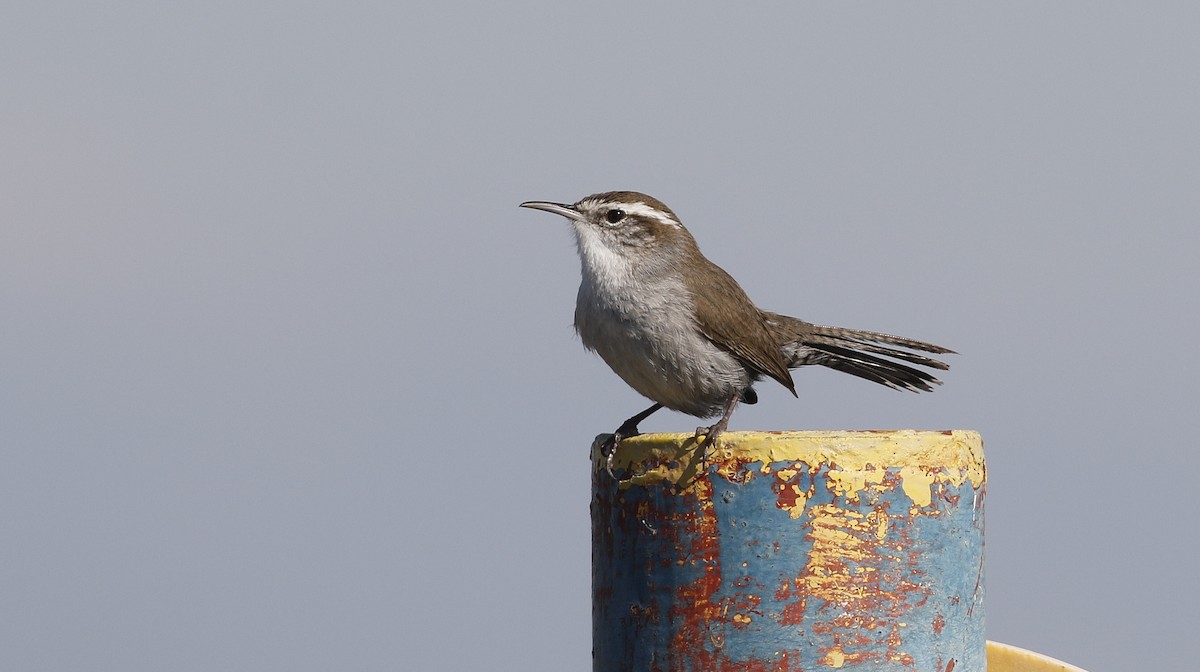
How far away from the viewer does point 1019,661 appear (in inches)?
296

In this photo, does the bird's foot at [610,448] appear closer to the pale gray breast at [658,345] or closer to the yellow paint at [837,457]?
the yellow paint at [837,457]

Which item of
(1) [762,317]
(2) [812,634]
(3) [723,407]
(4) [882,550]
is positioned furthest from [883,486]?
(1) [762,317]

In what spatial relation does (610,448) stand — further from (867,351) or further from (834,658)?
(867,351)

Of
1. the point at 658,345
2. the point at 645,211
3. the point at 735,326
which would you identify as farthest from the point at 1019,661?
the point at 645,211

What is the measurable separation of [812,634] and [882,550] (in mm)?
488

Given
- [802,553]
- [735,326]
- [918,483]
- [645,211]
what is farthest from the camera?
[645,211]

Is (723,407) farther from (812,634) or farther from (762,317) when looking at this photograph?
(812,634)

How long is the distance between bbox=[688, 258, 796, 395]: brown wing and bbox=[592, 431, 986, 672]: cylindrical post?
1594 millimetres

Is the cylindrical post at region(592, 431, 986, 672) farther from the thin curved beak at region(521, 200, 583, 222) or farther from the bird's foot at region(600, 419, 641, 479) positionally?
the thin curved beak at region(521, 200, 583, 222)

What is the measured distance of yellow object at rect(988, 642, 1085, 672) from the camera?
746cm

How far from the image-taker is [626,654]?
20.4ft

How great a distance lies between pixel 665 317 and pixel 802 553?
6.88 feet

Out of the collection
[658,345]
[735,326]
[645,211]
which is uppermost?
[645,211]

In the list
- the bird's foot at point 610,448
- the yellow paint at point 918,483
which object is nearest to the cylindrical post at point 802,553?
the yellow paint at point 918,483
